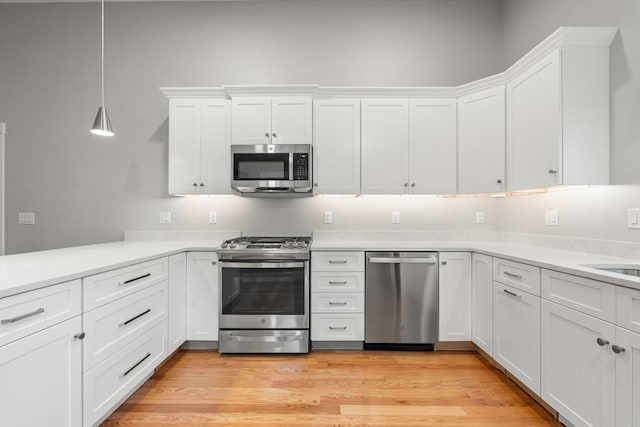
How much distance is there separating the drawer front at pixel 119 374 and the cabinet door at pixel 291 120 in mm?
1884

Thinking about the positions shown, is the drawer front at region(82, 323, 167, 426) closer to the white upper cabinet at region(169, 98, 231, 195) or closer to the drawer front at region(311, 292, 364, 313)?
the drawer front at region(311, 292, 364, 313)

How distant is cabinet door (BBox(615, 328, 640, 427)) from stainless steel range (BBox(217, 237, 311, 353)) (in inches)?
76.9

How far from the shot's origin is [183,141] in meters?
3.01

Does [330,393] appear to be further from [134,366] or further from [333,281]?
[134,366]

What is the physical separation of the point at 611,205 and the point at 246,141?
2.84 m

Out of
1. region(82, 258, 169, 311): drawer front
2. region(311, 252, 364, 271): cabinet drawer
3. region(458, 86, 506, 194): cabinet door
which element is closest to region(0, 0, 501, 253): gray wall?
region(458, 86, 506, 194): cabinet door

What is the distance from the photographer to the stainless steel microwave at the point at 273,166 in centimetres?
286

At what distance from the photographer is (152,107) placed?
3.29 m

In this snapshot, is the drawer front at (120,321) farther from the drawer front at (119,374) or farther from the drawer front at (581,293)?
the drawer front at (581,293)

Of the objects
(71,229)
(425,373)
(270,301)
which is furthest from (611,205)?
(71,229)

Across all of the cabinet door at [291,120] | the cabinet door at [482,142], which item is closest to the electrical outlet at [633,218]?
the cabinet door at [482,142]

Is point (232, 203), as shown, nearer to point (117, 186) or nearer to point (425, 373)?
point (117, 186)

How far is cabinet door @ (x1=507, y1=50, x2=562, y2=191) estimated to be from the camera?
2.14m

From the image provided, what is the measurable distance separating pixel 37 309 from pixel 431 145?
3.01 meters
